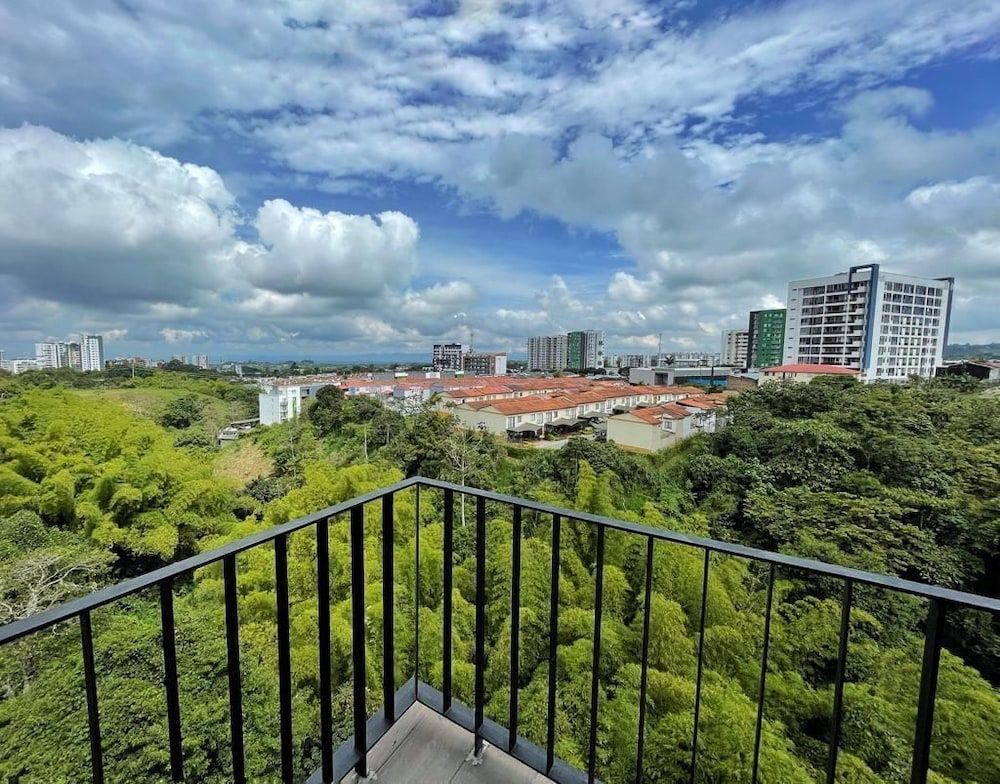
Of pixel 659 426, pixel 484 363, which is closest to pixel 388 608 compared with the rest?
pixel 659 426

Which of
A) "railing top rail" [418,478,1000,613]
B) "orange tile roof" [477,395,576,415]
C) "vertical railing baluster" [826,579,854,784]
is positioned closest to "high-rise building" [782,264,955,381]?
"orange tile roof" [477,395,576,415]

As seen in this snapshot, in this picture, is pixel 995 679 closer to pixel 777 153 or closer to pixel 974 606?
pixel 777 153

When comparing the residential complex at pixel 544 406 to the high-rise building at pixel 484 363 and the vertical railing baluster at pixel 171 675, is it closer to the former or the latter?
the high-rise building at pixel 484 363

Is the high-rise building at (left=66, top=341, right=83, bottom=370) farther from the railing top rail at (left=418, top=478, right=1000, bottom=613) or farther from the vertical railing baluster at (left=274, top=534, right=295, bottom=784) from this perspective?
the railing top rail at (left=418, top=478, right=1000, bottom=613)

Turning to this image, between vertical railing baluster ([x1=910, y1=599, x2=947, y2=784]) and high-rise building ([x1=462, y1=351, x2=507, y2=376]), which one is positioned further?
high-rise building ([x1=462, y1=351, x2=507, y2=376])

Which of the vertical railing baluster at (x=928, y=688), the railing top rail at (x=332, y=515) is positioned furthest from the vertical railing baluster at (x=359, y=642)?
the vertical railing baluster at (x=928, y=688)

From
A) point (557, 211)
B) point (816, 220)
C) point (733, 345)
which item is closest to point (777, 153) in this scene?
point (557, 211)
